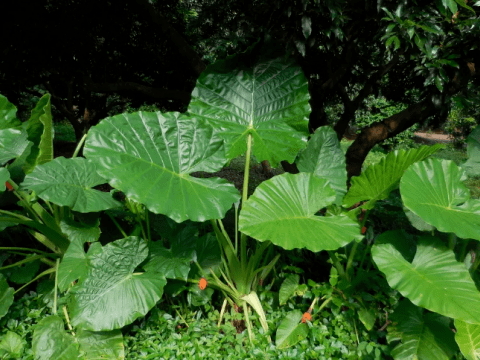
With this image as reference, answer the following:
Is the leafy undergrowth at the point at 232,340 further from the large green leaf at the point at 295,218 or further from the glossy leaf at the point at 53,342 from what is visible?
the large green leaf at the point at 295,218

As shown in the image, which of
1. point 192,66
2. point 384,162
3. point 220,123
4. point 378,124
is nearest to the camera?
point 384,162

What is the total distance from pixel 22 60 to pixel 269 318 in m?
2.94

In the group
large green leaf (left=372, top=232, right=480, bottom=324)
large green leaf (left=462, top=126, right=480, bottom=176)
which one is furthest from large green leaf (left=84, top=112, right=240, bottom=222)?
large green leaf (left=462, top=126, right=480, bottom=176)

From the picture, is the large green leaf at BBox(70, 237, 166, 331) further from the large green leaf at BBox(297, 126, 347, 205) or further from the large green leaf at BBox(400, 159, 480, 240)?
the large green leaf at BBox(400, 159, 480, 240)

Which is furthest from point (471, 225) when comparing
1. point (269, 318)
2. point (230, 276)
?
point (230, 276)

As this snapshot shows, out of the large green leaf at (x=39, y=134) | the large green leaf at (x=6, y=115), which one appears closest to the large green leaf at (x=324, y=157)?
the large green leaf at (x=39, y=134)

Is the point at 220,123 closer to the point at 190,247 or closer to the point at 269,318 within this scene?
the point at 190,247

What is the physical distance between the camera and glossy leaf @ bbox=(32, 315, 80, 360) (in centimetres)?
124

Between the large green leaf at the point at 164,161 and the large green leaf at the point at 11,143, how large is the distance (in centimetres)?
40

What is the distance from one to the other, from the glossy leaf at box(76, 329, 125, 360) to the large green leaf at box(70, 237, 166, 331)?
0.31ft

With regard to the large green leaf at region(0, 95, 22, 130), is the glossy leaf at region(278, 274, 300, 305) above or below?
below

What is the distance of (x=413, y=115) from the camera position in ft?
7.77

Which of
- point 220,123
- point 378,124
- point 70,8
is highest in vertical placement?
point 70,8

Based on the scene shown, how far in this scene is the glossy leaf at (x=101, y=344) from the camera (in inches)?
50.1
